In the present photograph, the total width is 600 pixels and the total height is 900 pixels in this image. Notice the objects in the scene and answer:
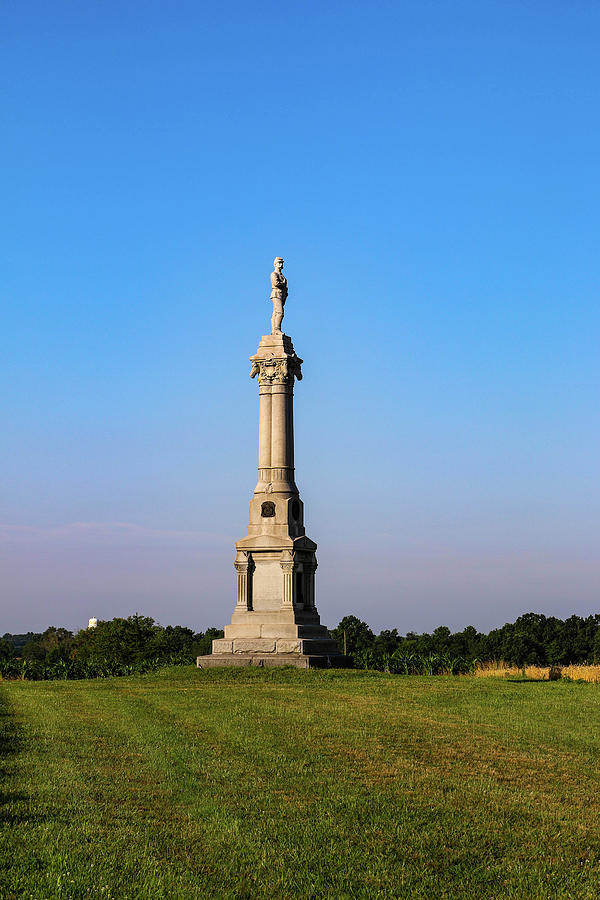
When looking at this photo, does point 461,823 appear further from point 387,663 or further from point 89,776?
point 387,663

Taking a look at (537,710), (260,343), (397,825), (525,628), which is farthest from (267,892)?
(525,628)

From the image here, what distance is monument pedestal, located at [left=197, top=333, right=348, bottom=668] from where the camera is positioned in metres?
29.5

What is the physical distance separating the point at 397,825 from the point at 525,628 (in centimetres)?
6056

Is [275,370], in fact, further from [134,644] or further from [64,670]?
[134,644]

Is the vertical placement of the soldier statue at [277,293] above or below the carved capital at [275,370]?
above

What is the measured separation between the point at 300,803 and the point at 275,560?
22419 millimetres

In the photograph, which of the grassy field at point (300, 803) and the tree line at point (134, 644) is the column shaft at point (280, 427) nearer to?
the tree line at point (134, 644)

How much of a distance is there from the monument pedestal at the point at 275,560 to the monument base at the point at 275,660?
3 cm

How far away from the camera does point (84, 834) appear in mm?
7488

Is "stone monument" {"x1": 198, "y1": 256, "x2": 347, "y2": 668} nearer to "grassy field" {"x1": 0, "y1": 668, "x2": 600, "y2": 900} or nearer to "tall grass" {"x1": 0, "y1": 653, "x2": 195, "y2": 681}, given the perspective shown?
"tall grass" {"x1": 0, "y1": 653, "x2": 195, "y2": 681}

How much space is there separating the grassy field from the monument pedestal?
1268 centimetres

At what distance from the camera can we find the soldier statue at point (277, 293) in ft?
112

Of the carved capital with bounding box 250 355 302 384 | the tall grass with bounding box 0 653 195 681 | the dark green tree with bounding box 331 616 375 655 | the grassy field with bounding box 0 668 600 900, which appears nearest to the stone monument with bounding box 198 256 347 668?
the carved capital with bounding box 250 355 302 384

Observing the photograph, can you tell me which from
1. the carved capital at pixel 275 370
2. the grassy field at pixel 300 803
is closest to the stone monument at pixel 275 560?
the carved capital at pixel 275 370
